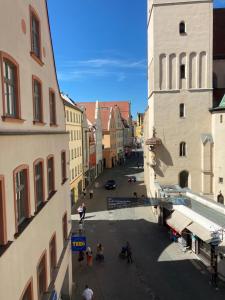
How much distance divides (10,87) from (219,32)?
3137 cm

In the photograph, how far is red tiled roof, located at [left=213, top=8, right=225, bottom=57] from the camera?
3256 centimetres

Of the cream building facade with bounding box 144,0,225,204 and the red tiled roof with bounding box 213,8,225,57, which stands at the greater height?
the red tiled roof with bounding box 213,8,225,57

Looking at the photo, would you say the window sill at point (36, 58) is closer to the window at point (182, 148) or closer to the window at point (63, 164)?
the window at point (63, 164)

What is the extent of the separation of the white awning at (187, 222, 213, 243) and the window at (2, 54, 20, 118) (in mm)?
14176

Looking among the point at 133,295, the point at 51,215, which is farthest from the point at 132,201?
the point at 51,215

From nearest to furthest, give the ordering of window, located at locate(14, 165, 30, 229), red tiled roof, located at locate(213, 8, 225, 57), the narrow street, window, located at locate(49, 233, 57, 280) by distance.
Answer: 1. window, located at locate(14, 165, 30, 229)
2. window, located at locate(49, 233, 57, 280)
3. the narrow street
4. red tiled roof, located at locate(213, 8, 225, 57)

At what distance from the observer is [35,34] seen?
428 inches

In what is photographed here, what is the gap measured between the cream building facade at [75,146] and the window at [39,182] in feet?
75.4

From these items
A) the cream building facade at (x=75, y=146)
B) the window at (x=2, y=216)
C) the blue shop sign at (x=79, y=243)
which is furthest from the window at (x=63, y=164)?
the cream building facade at (x=75, y=146)

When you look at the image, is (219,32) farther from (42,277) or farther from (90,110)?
(90,110)

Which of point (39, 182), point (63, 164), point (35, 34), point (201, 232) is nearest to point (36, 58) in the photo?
point (35, 34)

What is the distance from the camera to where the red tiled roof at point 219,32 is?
3256cm

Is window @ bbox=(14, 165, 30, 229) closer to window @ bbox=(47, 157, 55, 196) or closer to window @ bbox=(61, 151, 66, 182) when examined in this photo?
window @ bbox=(47, 157, 55, 196)

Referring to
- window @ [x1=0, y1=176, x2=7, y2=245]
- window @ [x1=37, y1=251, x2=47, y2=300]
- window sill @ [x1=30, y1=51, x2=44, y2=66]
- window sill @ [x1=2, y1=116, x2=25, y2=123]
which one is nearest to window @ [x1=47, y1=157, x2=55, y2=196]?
window @ [x1=37, y1=251, x2=47, y2=300]
